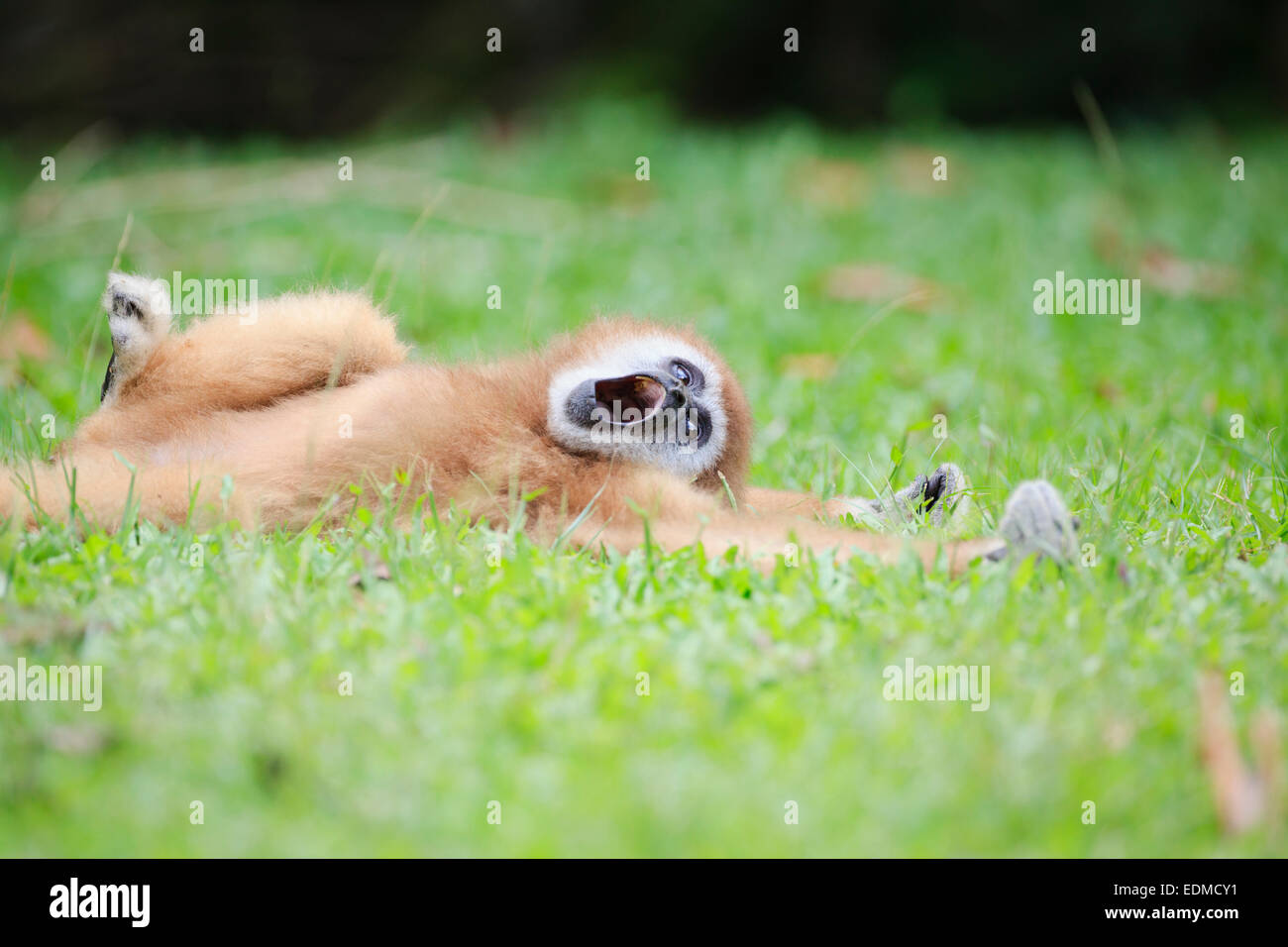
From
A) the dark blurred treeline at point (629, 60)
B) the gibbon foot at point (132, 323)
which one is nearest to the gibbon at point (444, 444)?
the gibbon foot at point (132, 323)

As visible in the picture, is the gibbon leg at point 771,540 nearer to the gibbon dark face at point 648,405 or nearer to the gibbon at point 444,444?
the gibbon at point 444,444

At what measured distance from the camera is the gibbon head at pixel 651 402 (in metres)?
3.71

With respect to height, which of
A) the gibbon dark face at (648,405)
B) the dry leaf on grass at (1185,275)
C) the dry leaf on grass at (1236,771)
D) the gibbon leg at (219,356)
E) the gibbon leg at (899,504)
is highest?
the dry leaf on grass at (1185,275)

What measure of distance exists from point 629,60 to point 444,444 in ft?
37.5

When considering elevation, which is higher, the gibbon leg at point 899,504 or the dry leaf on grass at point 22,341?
the dry leaf on grass at point 22,341

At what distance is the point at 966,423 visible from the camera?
5492mm

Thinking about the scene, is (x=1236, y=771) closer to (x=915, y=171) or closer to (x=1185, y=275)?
(x=1185, y=275)

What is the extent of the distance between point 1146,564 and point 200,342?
3115 millimetres

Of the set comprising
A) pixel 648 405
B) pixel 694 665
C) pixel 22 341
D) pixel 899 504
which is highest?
pixel 22 341

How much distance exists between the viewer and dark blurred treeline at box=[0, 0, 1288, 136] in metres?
12.1

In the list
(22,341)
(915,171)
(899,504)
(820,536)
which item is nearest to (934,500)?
(899,504)

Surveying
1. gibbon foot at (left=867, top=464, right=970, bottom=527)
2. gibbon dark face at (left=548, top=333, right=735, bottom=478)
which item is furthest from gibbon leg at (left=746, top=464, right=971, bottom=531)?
gibbon dark face at (left=548, top=333, right=735, bottom=478)

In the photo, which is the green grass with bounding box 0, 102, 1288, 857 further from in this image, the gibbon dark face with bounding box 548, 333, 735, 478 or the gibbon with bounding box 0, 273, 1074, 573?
the gibbon dark face with bounding box 548, 333, 735, 478

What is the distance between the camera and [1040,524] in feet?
10.6
